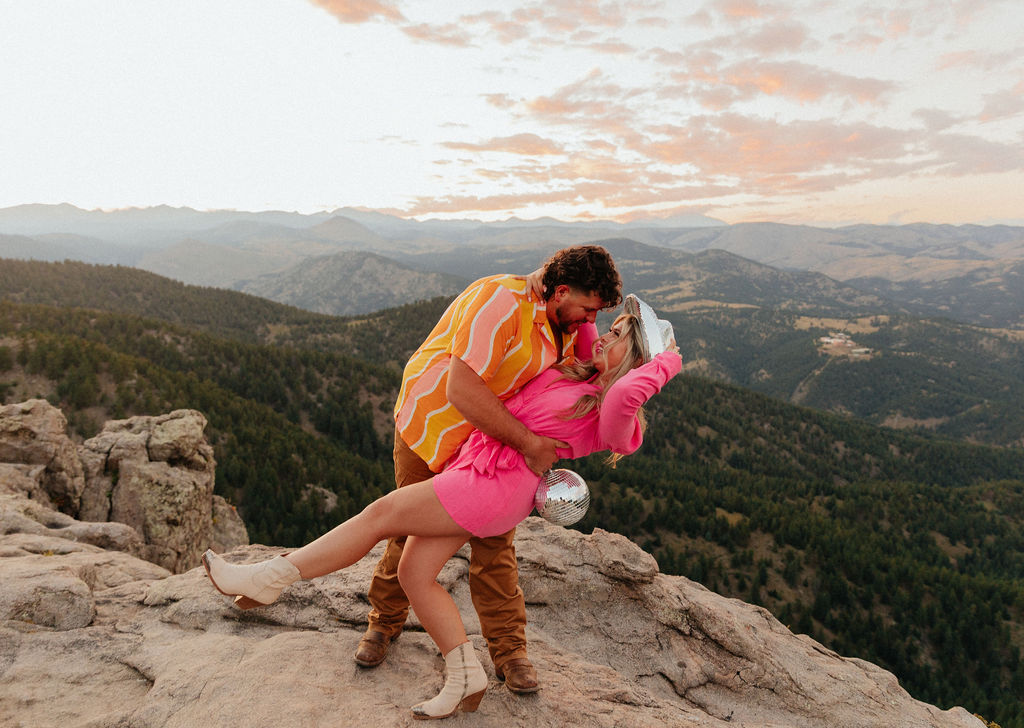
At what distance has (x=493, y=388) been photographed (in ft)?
14.9

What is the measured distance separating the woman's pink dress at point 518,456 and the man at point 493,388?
0.15 m

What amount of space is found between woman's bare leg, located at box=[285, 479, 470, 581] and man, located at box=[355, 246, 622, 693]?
435 mm

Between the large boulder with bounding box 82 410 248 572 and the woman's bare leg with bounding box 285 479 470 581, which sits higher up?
the woman's bare leg with bounding box 285 479 470 581

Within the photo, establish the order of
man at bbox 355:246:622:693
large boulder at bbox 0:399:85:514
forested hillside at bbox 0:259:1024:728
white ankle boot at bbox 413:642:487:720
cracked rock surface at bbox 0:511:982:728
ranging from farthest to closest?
forested hillside at bbox 0:259:1024:728 → large boulder at bbox 0:399:85:514 → cracked rock surface at bbox 0:511:982:728 → white ankle boot at bbox 413:642:487:720 → man at bbox 355:246:622:693

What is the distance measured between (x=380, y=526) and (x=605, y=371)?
7.53 ft

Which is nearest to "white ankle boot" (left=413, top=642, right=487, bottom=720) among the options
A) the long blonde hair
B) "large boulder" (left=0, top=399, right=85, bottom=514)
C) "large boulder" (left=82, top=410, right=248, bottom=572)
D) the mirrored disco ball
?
the mirrored disco ball

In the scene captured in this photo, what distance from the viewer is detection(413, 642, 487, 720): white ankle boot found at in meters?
4.24

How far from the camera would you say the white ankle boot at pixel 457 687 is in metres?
4.24

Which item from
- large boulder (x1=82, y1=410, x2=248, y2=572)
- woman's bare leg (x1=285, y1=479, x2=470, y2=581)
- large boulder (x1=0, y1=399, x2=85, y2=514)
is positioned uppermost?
woman's bare leg (x1=285, y1=479, x2=470, y2=581)

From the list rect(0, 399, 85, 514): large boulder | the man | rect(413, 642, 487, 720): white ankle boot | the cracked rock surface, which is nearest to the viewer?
the man

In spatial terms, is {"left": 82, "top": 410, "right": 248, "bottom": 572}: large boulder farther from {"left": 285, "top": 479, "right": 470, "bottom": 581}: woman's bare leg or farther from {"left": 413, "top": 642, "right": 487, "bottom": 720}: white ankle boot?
{"left": 413, "top": 642, "right": 487, "bottom": 720}: white ankle boot

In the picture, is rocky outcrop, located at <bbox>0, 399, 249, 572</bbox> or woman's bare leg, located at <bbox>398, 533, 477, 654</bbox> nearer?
woman's bare leg, located at <bbox>398, 533, 477, 654</bbox>

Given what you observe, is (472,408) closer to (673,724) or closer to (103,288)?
(673,724)

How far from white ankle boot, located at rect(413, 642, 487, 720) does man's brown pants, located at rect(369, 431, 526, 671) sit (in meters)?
0.48
